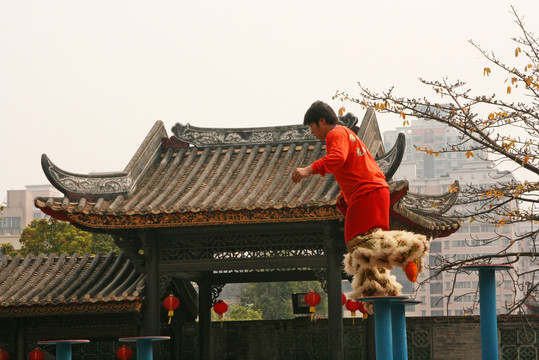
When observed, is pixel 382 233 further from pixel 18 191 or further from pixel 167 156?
pixel 18 191

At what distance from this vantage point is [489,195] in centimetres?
1044

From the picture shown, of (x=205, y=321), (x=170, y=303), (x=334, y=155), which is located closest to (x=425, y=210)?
(x=205, y=321)

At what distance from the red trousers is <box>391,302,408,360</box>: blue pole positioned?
2.49ft

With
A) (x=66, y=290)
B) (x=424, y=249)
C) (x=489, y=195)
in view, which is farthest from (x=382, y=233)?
(x=66, y=290)

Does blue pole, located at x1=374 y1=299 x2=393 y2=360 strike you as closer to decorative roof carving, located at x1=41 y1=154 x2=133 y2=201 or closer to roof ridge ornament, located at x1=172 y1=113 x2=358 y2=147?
decorative roof carving, located at x1=41 y1=154 x2=133 y2=201

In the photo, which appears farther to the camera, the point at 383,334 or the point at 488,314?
the point at 488,314

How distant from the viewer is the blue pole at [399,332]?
23.4ft

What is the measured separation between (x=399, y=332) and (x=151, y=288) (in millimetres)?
6595

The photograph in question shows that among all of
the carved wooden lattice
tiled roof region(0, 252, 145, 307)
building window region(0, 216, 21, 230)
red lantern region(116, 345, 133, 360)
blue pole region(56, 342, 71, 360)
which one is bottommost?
red lantern region(116, 345, 133, 360)

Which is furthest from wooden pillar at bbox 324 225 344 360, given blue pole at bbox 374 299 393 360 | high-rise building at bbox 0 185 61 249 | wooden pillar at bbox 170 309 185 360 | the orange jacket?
high-rise building at bbox 0 185 61 249

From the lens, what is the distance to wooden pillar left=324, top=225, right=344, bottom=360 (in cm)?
1233

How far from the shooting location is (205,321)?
50.3 feet

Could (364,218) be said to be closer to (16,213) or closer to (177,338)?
(177,338)

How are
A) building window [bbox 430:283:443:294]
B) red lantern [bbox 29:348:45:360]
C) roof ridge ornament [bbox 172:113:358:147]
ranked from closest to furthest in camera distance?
1. red lantern [bbox 29:348:45:360]
2. roof ridge ornament [bbox 172:113:358:147]
3. building window [bbox 430:283:443:294]
